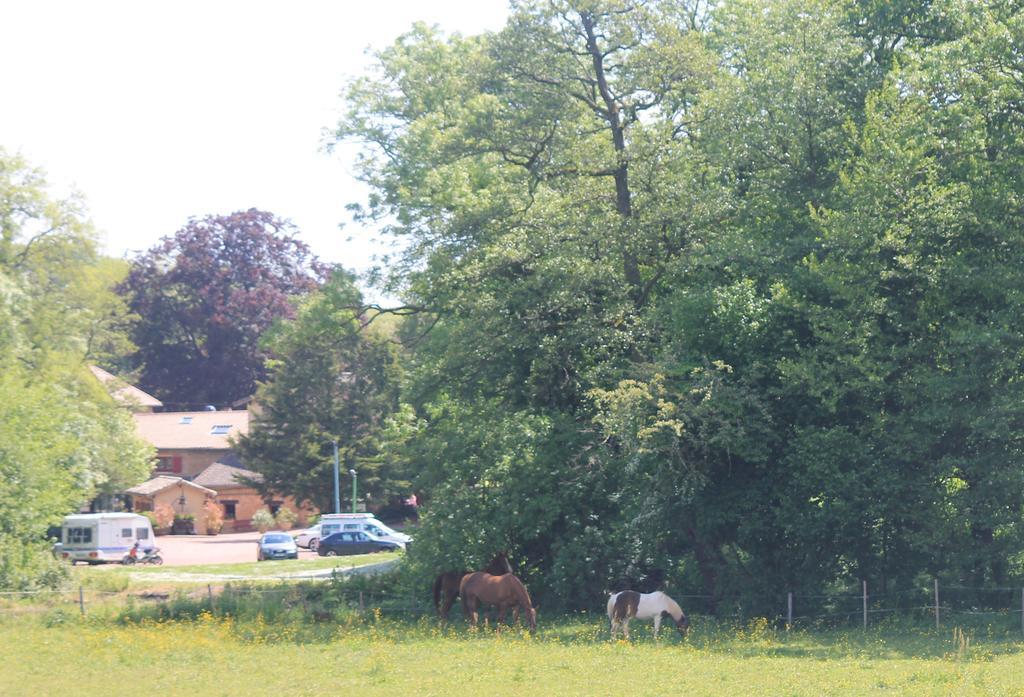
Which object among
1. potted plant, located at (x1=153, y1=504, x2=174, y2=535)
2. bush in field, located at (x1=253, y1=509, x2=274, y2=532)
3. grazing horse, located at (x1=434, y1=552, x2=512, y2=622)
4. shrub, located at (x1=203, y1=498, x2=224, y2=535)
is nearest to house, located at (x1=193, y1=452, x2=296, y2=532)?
shrub, located at (x1=203, y1=498, x2=224, y2=535)

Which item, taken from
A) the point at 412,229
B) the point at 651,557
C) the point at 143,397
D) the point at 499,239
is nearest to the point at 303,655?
the point at 651,557

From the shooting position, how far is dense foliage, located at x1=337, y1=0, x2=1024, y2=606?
2494 centimetres

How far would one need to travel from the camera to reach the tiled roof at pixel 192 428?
284ft

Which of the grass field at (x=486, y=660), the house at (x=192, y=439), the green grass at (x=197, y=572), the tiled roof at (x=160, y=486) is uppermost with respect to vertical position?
the house at (x=192, y=439)

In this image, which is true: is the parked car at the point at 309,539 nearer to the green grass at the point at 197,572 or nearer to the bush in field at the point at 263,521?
the green grass at the point at 197,572

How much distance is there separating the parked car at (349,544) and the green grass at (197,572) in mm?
1222

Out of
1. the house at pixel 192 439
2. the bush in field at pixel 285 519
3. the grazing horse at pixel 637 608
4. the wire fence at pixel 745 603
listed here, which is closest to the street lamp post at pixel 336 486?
the bush in field at pixel 285 519

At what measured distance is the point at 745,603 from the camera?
27.0 metres

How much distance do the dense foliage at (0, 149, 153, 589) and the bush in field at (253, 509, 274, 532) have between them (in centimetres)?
1063

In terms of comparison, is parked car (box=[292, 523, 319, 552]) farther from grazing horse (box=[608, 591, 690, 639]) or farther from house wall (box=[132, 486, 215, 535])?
grazing horse (box=[608, 591, 690, 639])

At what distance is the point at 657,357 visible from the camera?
27.9 meters

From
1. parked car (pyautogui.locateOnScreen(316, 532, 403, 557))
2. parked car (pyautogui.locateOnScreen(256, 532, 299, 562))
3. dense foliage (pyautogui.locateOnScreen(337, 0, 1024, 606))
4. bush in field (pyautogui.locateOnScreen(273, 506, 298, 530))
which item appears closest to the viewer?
dense foliage (pyautogui.locateOnScreen(337, 0, 1024, 606))

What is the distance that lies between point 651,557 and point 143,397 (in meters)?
64.9

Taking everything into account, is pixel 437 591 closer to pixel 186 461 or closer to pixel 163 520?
pixel 163 520
